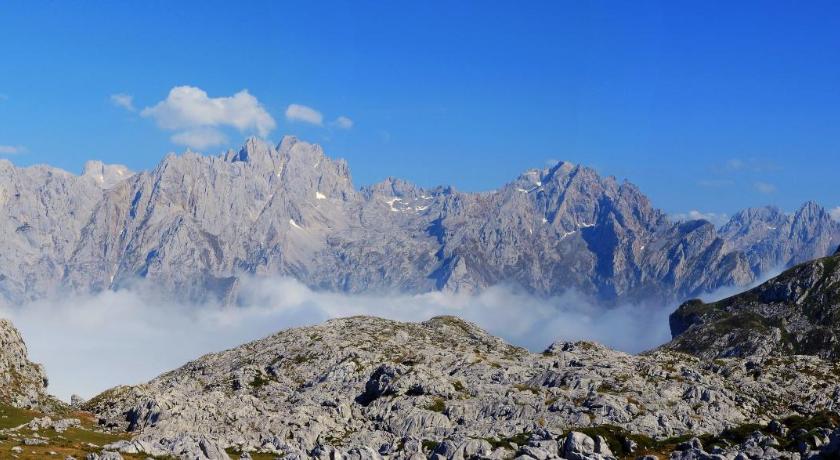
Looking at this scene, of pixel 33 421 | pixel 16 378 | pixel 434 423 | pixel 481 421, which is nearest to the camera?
pixel 33 421

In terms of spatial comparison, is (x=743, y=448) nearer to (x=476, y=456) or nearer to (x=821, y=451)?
(x=821, y=451)

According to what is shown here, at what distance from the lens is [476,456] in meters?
144

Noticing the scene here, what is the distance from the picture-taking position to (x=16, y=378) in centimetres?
19012

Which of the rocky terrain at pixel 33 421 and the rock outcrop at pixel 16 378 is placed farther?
the rock outcrop at pixel 16 378

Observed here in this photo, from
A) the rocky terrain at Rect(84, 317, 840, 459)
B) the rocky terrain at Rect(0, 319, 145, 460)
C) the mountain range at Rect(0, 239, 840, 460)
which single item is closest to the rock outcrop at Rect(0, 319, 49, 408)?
the rocky terrain at Rect(0, 319, 145, 460)

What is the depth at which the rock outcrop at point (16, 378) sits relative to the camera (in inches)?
7175

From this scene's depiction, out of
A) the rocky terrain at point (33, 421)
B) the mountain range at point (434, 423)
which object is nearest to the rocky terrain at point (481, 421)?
the mountain range at point (434, 423)

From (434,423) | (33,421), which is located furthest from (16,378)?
(434,423)

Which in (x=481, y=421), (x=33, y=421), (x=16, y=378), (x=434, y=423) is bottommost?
(x=33, y=421)

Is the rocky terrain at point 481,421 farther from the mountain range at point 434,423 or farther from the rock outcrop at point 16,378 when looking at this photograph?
the rock outcrop at point 16,378

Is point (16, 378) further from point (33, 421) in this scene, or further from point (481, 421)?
point (481, 421)

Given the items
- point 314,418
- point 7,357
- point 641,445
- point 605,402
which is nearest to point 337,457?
point 314,418

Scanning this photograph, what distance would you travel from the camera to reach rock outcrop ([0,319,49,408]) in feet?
598

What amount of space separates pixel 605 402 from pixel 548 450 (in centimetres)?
4503
